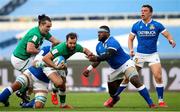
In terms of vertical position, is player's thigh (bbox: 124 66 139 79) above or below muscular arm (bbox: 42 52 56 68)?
below

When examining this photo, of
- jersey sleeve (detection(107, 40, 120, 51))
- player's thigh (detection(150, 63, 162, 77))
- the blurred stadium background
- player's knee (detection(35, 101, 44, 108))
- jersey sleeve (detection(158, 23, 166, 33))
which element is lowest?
the blurred stadium background

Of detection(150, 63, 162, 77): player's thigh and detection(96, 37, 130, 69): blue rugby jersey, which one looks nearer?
detection(96, 37, 130, 69): blue rugby jersey

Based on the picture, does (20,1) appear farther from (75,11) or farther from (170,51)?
(170,51)

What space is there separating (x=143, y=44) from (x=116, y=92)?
1.20 metres

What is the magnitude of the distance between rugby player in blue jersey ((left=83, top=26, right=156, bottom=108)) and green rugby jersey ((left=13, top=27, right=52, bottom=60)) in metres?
1.16

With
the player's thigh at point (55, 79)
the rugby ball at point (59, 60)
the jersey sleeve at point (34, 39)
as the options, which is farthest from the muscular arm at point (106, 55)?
the jersey sleeve at point (34, 39)


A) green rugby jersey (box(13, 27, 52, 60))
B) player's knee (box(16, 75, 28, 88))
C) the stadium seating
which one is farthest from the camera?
the stadium seating

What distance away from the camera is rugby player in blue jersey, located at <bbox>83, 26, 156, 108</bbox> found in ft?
46.1

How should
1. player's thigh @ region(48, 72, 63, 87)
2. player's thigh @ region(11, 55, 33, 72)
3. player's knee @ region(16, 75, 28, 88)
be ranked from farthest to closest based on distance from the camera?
player's thigh @ region(11, 55, 33, 72) < player's knee @ region(16, 75, 28, 88) < player's thigh @ region(48, 72, 63, 87)

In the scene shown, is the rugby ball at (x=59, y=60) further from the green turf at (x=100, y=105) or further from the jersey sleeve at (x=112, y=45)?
the jersey sleeve at (x=112, y=45)

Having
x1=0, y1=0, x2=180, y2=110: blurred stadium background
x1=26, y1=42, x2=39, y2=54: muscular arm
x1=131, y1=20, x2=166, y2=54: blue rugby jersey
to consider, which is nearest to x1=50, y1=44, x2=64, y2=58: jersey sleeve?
x1=26, y1=42, x2=39, y2=54: muscular arm

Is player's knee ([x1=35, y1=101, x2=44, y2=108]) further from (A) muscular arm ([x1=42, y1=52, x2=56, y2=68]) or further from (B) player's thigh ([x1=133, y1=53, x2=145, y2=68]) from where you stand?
(B) player's thigh ([x1=133, y1=53, x2=145, y2=68])

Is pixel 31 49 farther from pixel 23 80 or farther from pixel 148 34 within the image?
pixel 148 34

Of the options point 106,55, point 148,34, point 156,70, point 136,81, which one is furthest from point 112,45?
point 156,70
